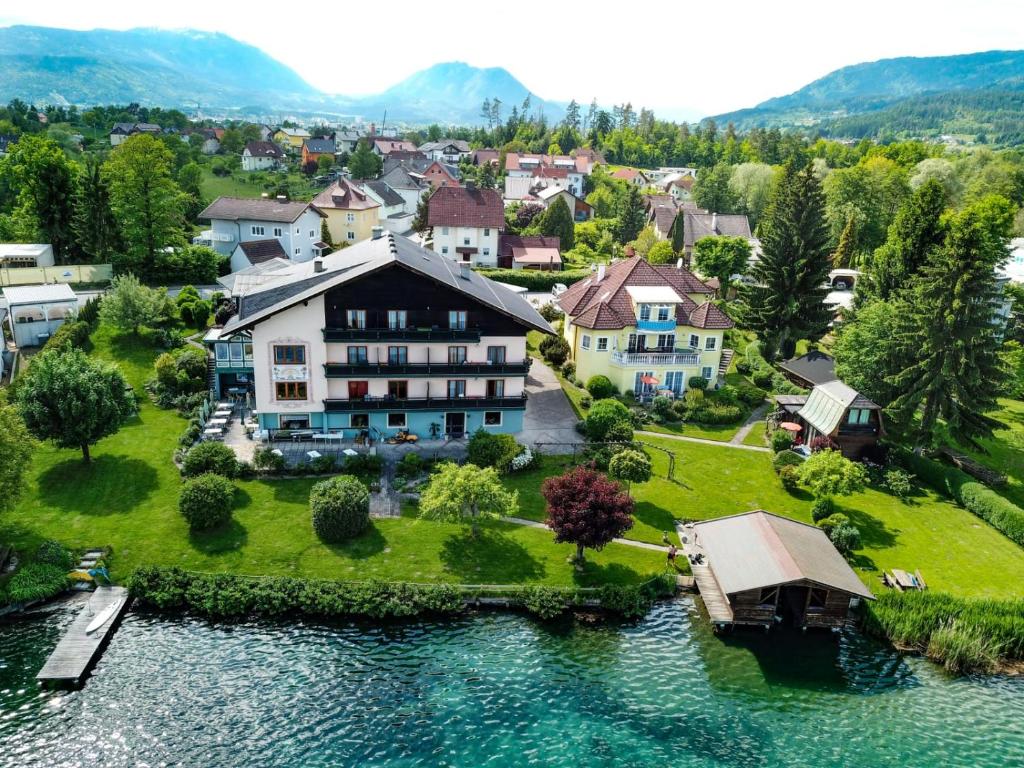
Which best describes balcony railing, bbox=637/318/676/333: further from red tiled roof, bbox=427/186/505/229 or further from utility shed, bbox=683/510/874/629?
red tiled roof, bbox=427/186/505/229

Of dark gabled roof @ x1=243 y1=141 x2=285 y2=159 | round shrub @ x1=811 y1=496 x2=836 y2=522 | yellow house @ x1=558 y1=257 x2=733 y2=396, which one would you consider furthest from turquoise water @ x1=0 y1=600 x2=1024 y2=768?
dark gabled roof @ x1=243 y1=141 x2=285 y2=159

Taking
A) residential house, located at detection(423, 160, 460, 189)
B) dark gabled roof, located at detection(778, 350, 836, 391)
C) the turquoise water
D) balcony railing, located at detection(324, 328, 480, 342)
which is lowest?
the turquoise water

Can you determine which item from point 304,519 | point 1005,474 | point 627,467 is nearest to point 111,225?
point 304,519

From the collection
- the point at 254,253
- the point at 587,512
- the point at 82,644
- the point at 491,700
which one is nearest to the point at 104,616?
the point at 82,644

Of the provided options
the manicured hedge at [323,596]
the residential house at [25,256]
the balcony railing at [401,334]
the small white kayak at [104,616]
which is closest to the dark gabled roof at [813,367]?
the balcony railing at [401,334]

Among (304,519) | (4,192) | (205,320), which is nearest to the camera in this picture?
(304,519)

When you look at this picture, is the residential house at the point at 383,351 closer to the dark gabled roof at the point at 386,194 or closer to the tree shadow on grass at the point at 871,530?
the tree shadow on grass at the point at 871,530

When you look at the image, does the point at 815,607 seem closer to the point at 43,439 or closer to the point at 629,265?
the point at 629,265
